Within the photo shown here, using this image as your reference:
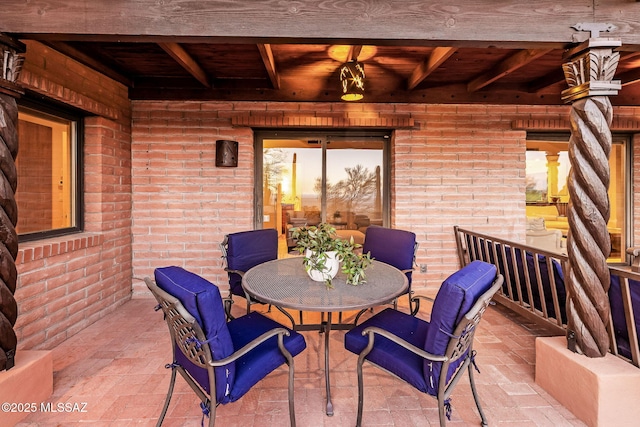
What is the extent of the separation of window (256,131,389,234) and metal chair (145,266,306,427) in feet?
9.08

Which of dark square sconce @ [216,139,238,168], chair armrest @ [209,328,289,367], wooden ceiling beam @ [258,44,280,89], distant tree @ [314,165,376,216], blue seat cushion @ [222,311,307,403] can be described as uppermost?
wooden ceiling beam @ [258,44,280,89]

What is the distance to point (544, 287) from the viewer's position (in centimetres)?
277

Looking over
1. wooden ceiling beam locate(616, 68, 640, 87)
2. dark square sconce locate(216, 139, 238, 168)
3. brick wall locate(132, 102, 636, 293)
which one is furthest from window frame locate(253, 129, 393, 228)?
wooden ceiling beam locate(616, 68, 640, 87)

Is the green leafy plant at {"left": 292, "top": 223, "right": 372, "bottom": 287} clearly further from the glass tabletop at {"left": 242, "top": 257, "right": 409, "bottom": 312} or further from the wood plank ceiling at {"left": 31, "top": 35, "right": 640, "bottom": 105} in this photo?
the wood plank ceiling at {"left": 31, "top": 35, "right": 640, "bottom": 105}

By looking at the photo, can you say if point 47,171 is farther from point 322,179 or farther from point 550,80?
point 550,80

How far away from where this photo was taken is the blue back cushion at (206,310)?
1.42 meters

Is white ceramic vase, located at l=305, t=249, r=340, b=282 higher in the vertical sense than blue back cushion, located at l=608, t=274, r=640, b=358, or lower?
higher

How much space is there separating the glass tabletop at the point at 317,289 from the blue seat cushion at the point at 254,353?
0.66 ft

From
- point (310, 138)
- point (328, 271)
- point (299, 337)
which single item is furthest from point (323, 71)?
point (299, 337)

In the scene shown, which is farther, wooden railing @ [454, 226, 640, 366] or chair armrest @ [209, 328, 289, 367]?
wooden railing @ [454, 226, 640, 366]

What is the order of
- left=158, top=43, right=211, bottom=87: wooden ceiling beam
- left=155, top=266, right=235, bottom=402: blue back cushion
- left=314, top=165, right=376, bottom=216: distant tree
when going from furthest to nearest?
left=314, top=165, right=376, bottom=216: distant tree < left=158, top=43, right=211, bottom=87: wooden ceiling beam < left=155, top=266, right=235, bottom=402: blue back cushion

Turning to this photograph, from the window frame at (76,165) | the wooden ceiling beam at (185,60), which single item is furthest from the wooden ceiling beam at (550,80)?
the window frame at (76,165)

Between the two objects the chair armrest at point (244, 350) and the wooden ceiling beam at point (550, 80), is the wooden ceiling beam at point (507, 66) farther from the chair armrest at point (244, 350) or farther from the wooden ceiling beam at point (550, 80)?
the chair armrest at point (244, 350)

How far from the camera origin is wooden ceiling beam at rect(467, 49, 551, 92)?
2819 millimetres
